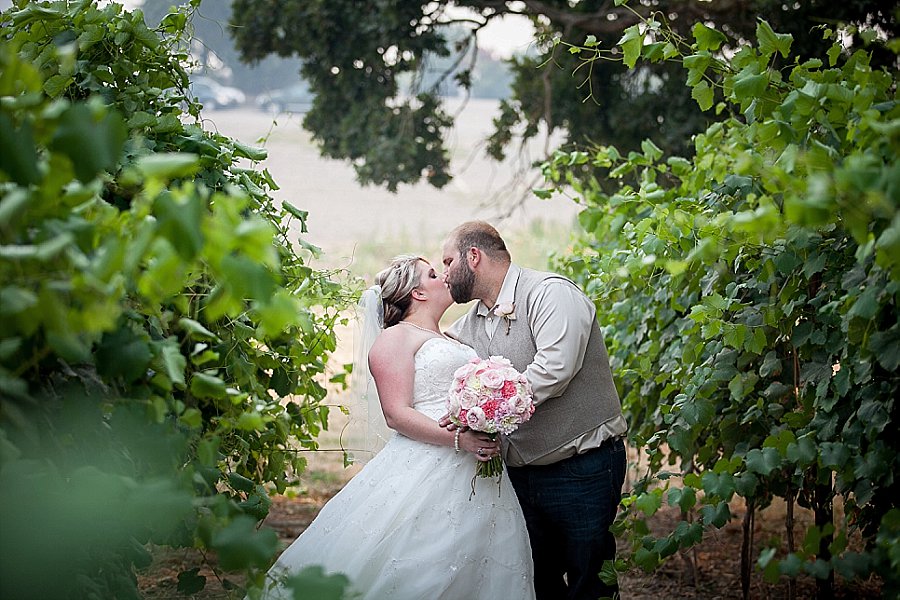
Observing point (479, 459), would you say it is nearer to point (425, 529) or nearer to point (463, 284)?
point (425, 529)

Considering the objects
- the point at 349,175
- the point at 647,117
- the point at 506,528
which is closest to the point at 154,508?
the point at 506,528

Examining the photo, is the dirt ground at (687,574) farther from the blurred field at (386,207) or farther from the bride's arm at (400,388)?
the blurred field at (386,207)

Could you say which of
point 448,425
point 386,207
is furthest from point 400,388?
point 386,207

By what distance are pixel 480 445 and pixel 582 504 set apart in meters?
0.50

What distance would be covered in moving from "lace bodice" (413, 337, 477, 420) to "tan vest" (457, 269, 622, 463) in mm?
214

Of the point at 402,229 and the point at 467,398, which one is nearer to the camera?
the point at 467,398

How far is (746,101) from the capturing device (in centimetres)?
264

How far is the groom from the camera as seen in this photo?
131 inches

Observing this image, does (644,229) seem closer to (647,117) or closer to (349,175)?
(647,117)

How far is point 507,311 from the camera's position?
351 cm

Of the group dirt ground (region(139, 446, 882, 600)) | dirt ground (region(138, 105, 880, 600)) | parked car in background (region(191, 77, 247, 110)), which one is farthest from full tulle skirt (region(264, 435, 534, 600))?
parked car in background (region(191, 77, 247, 110))

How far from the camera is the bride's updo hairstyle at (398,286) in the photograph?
3.71 m

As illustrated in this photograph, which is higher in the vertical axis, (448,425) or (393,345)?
(393,345)

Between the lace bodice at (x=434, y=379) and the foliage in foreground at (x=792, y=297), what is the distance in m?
0.75
